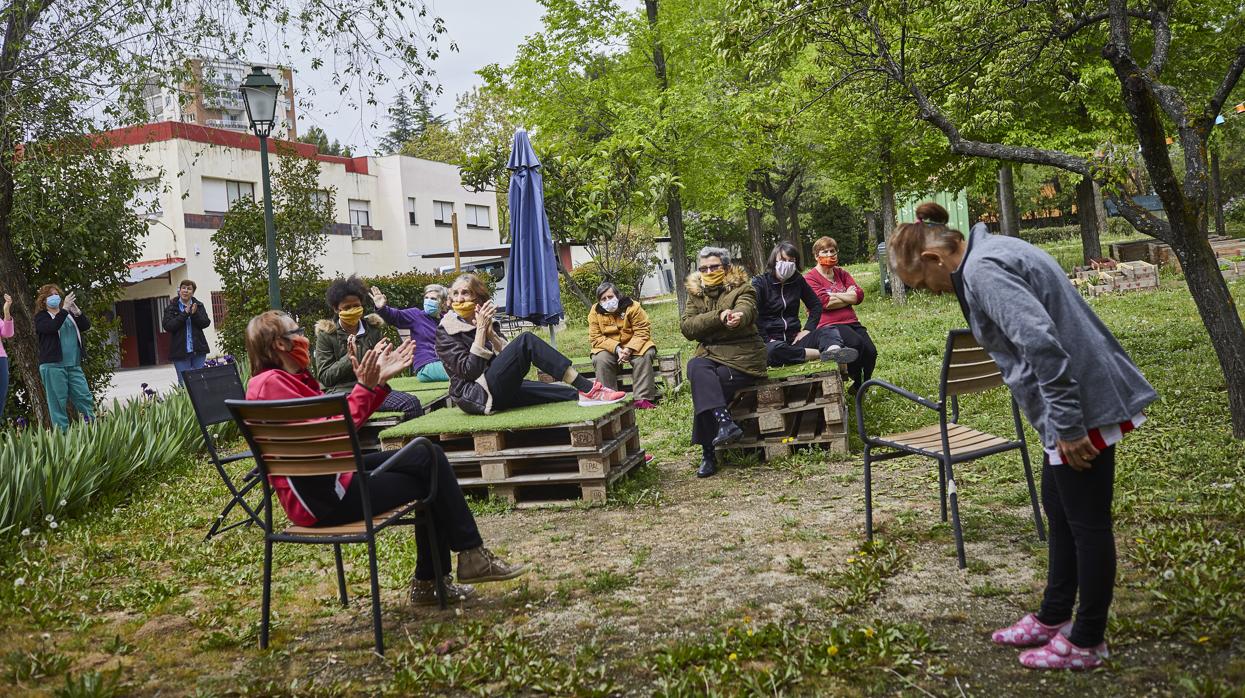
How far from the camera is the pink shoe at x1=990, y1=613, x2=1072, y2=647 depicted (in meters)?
3.18

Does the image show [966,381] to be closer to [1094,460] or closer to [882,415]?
[1094,460]

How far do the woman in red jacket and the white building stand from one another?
20875 millimetres

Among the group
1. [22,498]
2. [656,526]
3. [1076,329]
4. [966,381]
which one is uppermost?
[1076,329]

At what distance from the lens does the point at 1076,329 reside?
2885 millimetres

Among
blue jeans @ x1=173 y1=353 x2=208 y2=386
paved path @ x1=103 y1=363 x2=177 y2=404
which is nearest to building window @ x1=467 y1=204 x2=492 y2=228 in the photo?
paved path @ x1=103 y1=363 x2=177 y2=404

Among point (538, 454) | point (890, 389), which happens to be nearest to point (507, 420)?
point (538, 454)

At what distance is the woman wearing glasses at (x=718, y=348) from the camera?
6730mm

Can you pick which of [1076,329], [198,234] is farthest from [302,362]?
[198,234]

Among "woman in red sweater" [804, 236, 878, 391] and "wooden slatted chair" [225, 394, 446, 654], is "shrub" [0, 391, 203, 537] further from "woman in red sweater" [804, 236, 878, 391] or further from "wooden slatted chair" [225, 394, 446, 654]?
"woman in red sweater" [804, 236, 878, 391]

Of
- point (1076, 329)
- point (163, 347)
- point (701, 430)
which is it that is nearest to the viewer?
point (1076, 329)

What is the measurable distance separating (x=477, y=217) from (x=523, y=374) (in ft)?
125

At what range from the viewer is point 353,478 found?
388 centimetres

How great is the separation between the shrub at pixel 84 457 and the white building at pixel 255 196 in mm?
16170

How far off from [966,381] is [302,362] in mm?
3063
